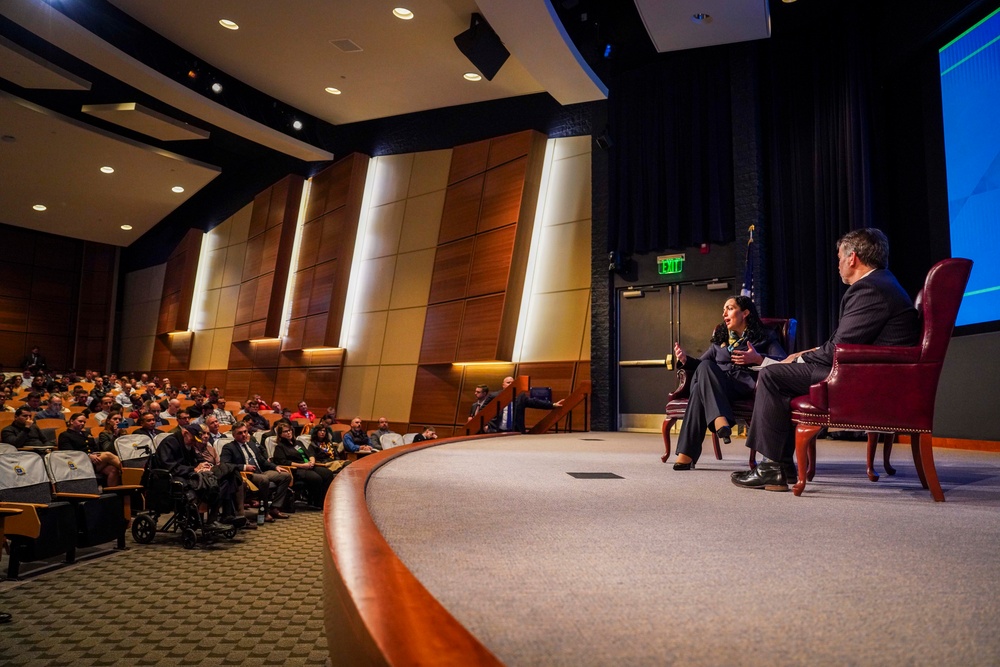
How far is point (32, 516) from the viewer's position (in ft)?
12.5

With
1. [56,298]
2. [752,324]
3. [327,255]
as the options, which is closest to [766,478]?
[752,324]

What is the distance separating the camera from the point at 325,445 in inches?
304

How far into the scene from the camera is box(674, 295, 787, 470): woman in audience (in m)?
3.02

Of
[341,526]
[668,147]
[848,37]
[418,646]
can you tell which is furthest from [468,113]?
[418,646]

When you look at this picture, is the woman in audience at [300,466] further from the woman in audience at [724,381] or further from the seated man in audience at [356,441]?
the woman in audience at [724,381]

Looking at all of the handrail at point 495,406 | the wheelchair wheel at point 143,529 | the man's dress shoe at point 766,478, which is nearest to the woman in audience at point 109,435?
the wheelchair wheel at point 143,529

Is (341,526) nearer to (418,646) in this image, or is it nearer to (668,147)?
(418,646)

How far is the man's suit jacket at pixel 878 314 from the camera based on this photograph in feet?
7.74

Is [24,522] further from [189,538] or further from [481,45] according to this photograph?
[481,45]

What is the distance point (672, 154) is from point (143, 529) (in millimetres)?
6782

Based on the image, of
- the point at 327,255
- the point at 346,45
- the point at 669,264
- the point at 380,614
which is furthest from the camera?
the point at 327,255

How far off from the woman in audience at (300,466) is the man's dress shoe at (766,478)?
5.14 meters

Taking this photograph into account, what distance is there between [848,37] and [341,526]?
283 inches

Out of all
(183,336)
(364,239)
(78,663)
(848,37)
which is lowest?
(78,663)
